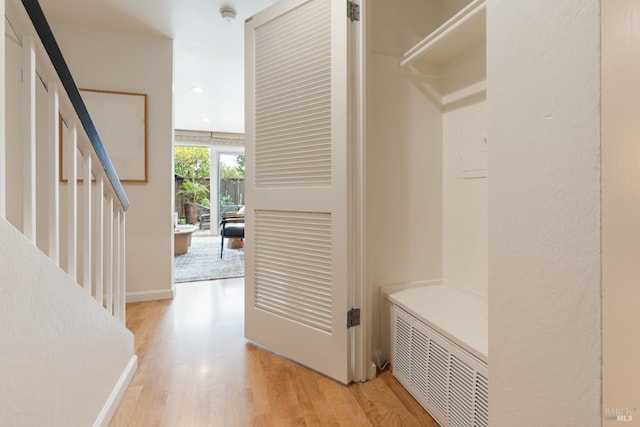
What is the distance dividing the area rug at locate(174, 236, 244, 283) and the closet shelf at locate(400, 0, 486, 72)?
9.90ft

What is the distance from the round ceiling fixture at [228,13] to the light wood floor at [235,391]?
2447mm

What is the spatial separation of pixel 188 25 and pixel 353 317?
2715 mm

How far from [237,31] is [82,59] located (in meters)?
1.33

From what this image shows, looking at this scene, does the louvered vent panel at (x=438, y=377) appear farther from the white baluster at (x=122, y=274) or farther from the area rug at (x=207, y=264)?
the area rug at (x=207, y=264)

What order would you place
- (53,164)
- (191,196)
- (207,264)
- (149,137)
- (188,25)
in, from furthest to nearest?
1. (191,196)
2. (207,264)
3. (149,137)
4. (188,25)
5. (53,164)

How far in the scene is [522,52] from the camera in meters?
0.66

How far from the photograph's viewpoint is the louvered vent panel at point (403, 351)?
1.55 metres

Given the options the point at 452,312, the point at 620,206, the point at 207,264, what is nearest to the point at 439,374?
the point at 452,312

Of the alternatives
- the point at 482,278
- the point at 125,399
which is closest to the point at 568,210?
the point at 482,278

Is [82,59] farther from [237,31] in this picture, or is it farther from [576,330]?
[576,330]

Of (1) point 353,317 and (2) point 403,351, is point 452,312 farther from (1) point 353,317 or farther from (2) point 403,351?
(1) point 353,317

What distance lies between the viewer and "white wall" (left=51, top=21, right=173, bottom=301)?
2.73 m

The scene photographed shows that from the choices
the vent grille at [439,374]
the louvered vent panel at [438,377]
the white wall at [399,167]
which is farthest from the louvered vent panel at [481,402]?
the white wall at [399,167]

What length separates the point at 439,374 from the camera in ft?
4.33
